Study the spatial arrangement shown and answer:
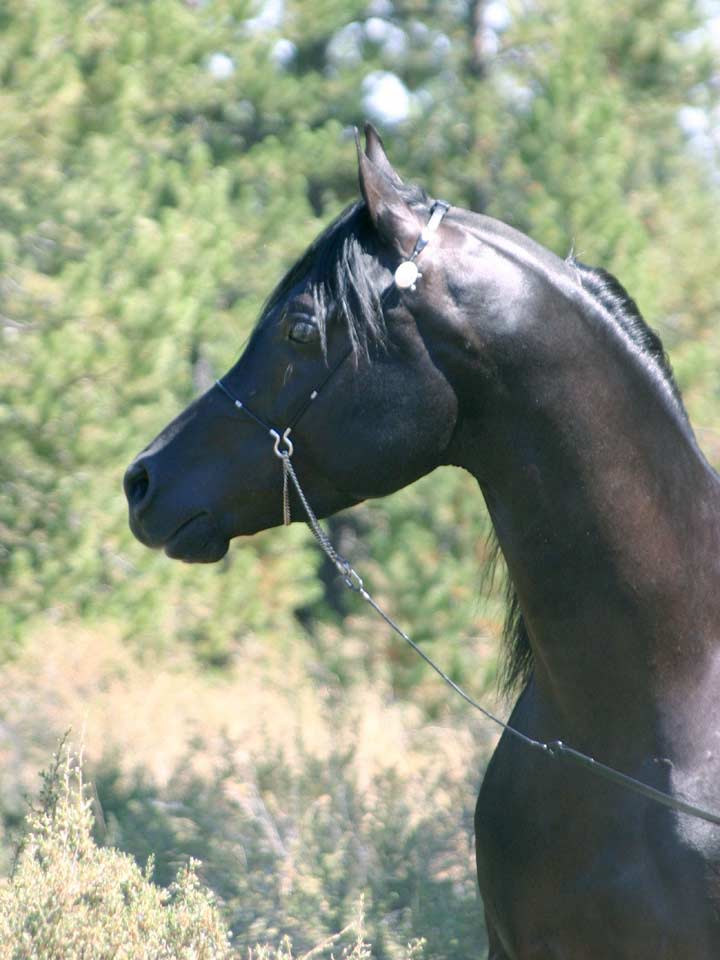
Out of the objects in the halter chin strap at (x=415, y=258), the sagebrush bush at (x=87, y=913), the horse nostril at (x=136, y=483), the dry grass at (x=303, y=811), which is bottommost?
the dry grass at (x=303, y=811)

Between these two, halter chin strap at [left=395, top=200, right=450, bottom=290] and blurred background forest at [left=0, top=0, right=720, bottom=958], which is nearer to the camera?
halter chin strap at [left=395, top=200, right=450, bottom=290]

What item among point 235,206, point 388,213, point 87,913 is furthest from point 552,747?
point 235,206

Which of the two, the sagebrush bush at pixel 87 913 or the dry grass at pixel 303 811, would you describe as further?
the dry grass at pixel 303 811

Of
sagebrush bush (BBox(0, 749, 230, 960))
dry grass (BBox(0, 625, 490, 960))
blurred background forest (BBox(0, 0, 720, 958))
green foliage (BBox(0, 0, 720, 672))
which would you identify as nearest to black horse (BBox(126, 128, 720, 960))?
sagebrush bush (BBox(0, 749, 230, 960))

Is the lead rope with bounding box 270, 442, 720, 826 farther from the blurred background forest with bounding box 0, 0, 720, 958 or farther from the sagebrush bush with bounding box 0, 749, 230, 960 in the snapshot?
the blurred background forest with bounding box 0, 0, 720, 958

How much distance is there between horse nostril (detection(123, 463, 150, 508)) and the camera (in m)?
2.54

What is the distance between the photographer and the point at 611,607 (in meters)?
2.35

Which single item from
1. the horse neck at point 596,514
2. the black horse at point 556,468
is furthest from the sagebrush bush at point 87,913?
the horse neck at point 596,514

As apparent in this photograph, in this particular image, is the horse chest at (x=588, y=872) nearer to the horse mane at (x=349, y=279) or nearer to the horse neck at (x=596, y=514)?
the horse neck at (x=596, y=514)

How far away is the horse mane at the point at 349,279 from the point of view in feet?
7.72

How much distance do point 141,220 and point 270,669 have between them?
330cm

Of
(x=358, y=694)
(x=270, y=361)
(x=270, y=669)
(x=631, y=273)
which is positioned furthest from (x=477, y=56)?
(x=270, y=361)

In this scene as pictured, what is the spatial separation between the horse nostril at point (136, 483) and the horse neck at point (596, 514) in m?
0.66

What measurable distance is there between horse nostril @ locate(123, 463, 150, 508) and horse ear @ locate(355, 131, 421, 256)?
2.19 ft
